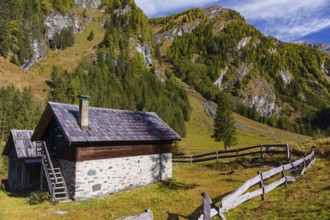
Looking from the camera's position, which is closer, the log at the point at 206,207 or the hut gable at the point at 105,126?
the log at the point at 206,207

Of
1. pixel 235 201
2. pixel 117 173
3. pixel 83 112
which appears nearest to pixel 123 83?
pixel 83 112

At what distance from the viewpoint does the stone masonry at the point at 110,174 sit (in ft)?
64.9

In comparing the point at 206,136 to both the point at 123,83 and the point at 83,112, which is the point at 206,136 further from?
the point at 83,112

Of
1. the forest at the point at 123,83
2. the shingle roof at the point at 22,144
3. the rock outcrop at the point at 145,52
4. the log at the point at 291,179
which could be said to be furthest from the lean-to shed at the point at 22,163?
the rock outcrop at the point at 145,52

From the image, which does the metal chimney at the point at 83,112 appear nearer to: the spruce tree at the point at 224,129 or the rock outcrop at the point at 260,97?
the spruce tree at the point at 224,129

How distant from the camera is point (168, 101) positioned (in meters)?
99.2

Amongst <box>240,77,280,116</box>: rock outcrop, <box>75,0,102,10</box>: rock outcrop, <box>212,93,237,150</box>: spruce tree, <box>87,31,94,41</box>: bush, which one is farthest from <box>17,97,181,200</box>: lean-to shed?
<box>240,77,280,116</box>: rock outcrop

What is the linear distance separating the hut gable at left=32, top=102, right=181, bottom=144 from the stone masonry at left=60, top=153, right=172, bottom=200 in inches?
69.8

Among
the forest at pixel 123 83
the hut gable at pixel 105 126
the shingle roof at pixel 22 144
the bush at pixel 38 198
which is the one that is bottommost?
the bush at pixel 38 198

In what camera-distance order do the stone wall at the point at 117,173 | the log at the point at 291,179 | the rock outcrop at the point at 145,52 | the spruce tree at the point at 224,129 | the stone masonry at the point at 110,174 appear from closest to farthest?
1. the log at the point at 291,179
2. the stone masonry at the point at 110,174
3. the stone wall at the point at 117,173
4. the spruce tree at the point at 224,129
5. the rock outcrop at the point at 145,52

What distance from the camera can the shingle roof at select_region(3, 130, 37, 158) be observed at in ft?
85.1

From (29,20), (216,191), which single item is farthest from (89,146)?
(29,20)

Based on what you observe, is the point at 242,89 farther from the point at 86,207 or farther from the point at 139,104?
the point at 86,207

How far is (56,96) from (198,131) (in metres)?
44.9
